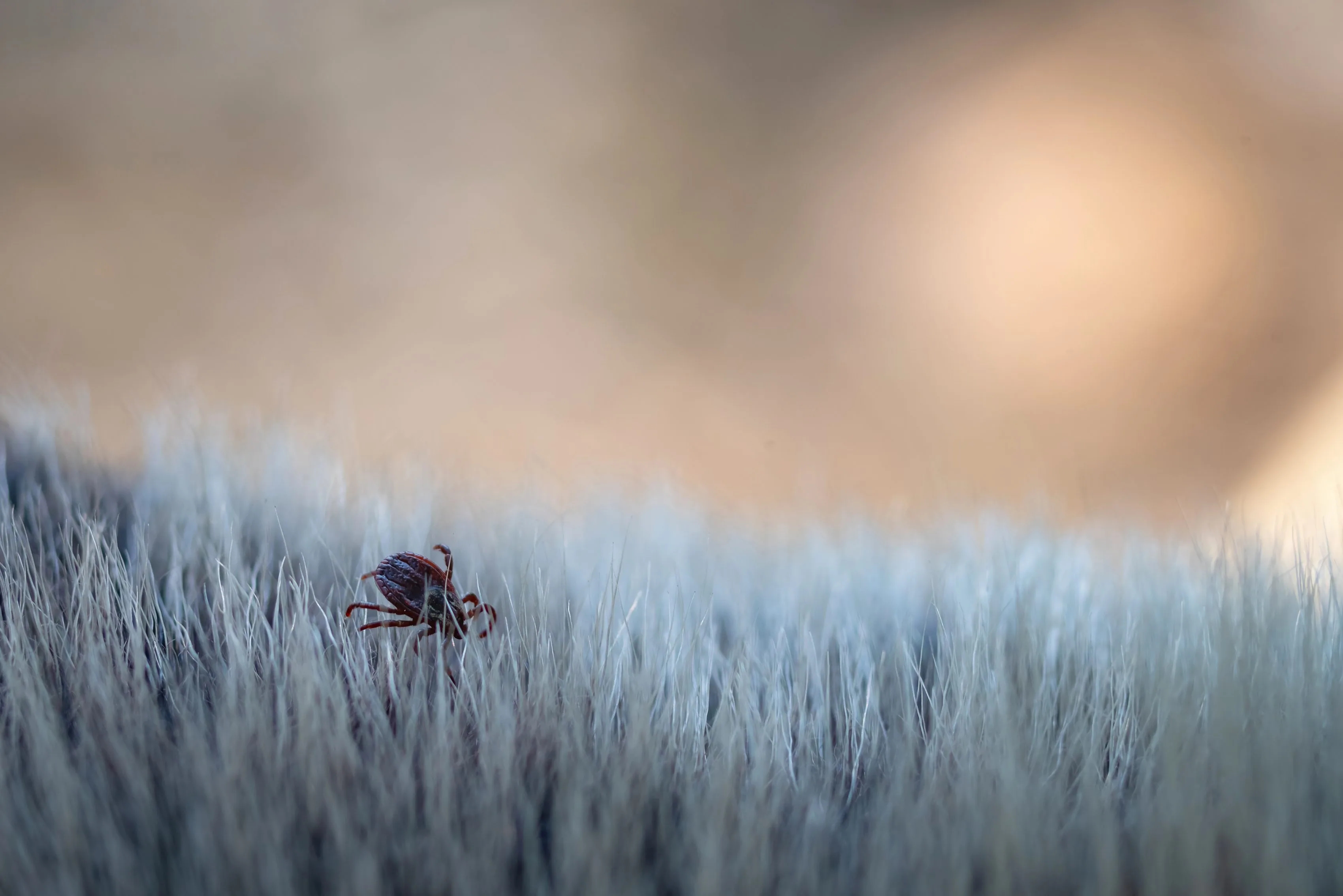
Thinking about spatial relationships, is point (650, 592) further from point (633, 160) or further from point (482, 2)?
point (482, 2)

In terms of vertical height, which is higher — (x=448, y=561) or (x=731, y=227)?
(x=731, y=227)

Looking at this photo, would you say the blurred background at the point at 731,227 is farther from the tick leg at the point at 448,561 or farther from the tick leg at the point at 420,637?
the tick leg at the point at 420,637

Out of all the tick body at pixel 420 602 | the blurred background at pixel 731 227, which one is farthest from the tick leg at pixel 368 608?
the blurred background at pixel 731 227

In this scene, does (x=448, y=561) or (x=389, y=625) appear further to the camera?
(x=448, y=561)

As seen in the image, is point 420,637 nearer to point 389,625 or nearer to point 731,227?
point 389,625

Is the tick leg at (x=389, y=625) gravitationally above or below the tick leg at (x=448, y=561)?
below

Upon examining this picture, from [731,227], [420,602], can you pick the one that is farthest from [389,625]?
[731,227]

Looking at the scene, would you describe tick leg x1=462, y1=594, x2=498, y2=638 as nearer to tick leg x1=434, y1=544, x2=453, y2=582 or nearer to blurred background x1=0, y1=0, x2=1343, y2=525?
tick leg x1=434, y1=544, x2=453, y2=582

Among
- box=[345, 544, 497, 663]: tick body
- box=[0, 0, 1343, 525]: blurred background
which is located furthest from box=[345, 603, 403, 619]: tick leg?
box=[0, 0, 1343, 525]: blurred background
